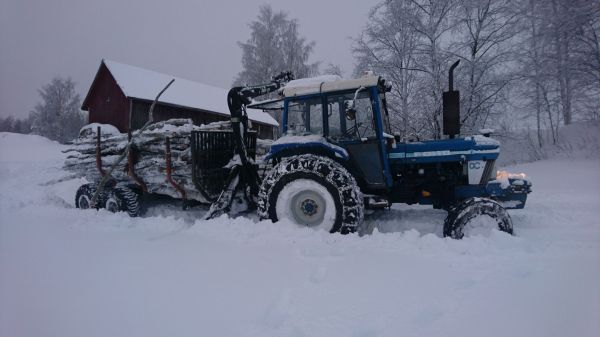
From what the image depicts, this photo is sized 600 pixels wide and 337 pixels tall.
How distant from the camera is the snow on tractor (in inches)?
164

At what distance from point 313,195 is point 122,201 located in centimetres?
390

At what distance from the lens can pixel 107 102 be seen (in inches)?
795

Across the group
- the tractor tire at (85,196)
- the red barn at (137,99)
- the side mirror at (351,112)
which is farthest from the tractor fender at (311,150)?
the red barn at (137,99)

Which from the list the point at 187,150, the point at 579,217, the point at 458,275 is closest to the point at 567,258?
the point at 458,275

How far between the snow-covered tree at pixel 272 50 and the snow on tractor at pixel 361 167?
68.2ft

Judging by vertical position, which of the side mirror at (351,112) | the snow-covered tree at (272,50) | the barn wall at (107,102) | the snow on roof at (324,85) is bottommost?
the side mirror at (351,112)

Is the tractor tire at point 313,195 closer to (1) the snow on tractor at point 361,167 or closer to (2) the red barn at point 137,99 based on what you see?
(1) the snow on tractor at point 361,167

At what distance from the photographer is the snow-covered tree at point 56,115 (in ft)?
99.9

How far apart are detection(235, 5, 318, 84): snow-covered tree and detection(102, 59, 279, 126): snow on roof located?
325cm

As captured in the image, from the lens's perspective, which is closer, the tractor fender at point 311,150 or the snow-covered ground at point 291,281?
the snow-covered ground at point 291,281

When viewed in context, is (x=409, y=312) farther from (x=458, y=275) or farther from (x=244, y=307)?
(x=244, y=307)

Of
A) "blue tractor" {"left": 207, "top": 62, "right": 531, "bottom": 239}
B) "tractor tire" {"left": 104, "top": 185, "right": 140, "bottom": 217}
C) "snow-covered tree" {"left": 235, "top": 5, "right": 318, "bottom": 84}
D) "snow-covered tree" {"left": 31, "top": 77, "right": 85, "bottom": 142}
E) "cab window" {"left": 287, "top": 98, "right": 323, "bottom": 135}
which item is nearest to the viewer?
"blue tractor" {"left": 207, "top": 62, "right": 531, "bottom": 239}

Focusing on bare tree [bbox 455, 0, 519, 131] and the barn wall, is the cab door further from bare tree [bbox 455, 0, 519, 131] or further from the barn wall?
the barn wall

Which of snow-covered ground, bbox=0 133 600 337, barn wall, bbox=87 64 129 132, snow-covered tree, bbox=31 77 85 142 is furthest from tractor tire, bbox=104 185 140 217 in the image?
snow-covered tree, bbox=31 77 85 142
